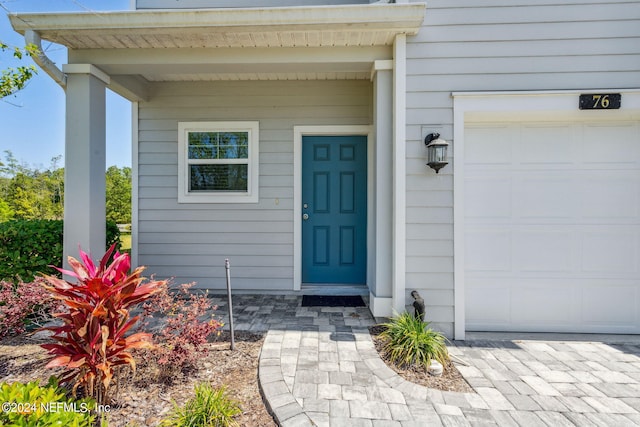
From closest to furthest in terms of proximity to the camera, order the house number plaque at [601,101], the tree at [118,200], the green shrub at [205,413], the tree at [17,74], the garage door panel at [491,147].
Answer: the green shrub at [205,413]
the tree at [17,74]
the house number plaque at [601,101]
the garage door panel at [491,147]
the tree at [118,200]

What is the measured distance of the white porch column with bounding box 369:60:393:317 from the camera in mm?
2934

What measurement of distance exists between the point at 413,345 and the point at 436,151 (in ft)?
5.33

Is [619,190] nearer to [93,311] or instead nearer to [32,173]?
[93,311]

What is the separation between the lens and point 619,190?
290 cm

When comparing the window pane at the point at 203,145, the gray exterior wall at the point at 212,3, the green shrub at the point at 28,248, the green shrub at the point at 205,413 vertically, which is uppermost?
the gray exterior wall at the point at 212,3

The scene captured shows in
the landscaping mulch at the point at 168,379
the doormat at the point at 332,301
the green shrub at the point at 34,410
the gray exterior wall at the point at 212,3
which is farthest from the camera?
the gray exterior wall at the point at 212,3

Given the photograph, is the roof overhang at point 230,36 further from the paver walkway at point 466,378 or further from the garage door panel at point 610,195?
the paver walkway at point 466,378

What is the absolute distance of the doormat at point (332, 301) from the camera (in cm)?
347

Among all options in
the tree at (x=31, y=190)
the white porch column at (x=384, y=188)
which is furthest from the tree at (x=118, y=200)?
the white porch column at (x=384, y=188)

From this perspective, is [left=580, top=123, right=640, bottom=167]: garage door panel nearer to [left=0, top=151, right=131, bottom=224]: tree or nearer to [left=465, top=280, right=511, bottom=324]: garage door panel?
[left=465, top=280, right=511, bottom=324]: garage door panel

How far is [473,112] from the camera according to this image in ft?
9.18

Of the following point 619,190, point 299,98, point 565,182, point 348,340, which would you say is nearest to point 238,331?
point 348,340

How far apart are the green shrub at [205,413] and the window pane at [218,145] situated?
116 inches

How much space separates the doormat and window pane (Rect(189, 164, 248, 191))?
1.66 meters
